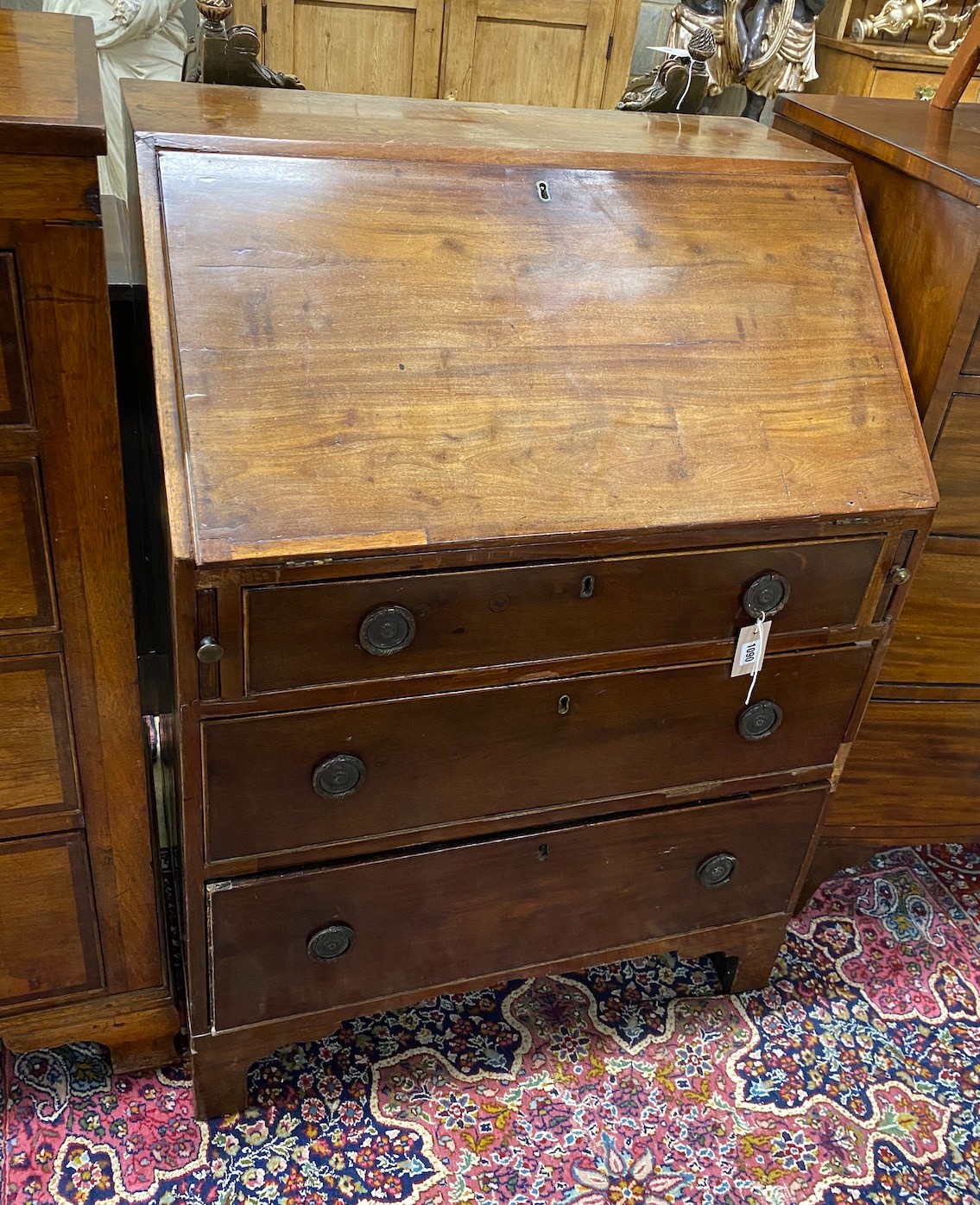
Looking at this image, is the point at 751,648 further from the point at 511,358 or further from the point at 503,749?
the point at 511,358

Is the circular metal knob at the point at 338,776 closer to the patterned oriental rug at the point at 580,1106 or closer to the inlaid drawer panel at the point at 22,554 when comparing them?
the inlaid drawer panel at the point at 22,554

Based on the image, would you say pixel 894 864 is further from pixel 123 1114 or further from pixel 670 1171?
pixel 123 1114

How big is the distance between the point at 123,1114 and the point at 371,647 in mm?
894

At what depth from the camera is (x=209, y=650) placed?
1.11m

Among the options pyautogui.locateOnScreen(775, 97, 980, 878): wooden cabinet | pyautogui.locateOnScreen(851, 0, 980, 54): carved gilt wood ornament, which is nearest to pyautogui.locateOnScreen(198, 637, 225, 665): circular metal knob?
pyautogui.locateOnScreen(775, 97, 980, 878): wooden cabinet

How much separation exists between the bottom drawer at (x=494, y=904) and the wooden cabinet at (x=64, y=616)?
0.65 feet

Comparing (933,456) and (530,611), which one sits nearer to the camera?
(530,611)

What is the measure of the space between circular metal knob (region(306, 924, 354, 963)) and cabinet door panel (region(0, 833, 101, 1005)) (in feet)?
1.03

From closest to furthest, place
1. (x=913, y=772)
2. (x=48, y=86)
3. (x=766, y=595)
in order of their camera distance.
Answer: (x=48, y=86) → (x=766, y=595) → (x=913, y=772)

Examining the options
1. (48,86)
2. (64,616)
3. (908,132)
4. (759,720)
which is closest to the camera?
A: (48,86)

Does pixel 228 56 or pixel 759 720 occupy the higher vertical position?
pixel 228 56

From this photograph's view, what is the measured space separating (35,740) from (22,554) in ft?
0.84

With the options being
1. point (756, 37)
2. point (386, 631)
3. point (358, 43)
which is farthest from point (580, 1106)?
point (756, 37)

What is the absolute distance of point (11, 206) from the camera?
39.3 inches
